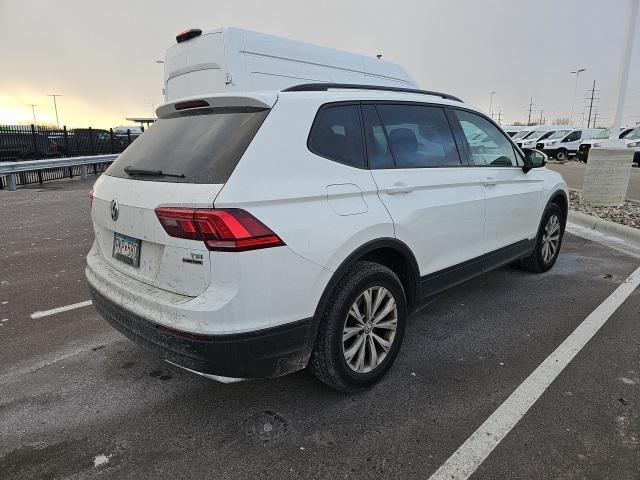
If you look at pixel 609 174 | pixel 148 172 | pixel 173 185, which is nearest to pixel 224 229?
pixel 173 185

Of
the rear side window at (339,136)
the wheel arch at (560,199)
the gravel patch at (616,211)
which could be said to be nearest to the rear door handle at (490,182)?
the wheel arch at (560,199)

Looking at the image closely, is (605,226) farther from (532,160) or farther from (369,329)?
(369,329)

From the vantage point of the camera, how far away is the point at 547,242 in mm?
5199

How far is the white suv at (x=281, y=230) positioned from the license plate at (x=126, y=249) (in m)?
0.01

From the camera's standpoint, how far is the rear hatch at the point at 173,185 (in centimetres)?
226

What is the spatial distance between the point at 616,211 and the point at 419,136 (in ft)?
24.0

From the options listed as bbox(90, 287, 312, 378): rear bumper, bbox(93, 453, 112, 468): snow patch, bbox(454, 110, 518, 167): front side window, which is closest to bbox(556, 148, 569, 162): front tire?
bbox(454, 110, 518, 167): front side window

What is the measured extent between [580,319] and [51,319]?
15.1 ft

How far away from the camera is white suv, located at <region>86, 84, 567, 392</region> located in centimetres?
222

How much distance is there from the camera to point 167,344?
236cm

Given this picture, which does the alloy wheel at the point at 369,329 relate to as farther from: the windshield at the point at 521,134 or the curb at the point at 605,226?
the windshield at the point at 521,134

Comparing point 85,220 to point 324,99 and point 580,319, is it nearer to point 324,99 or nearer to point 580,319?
point 324,99

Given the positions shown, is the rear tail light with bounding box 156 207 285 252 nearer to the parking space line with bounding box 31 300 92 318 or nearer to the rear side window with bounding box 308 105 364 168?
the rear side window with bounding box 308 105 364 168

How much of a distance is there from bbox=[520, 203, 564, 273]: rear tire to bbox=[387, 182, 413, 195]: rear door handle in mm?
2579
